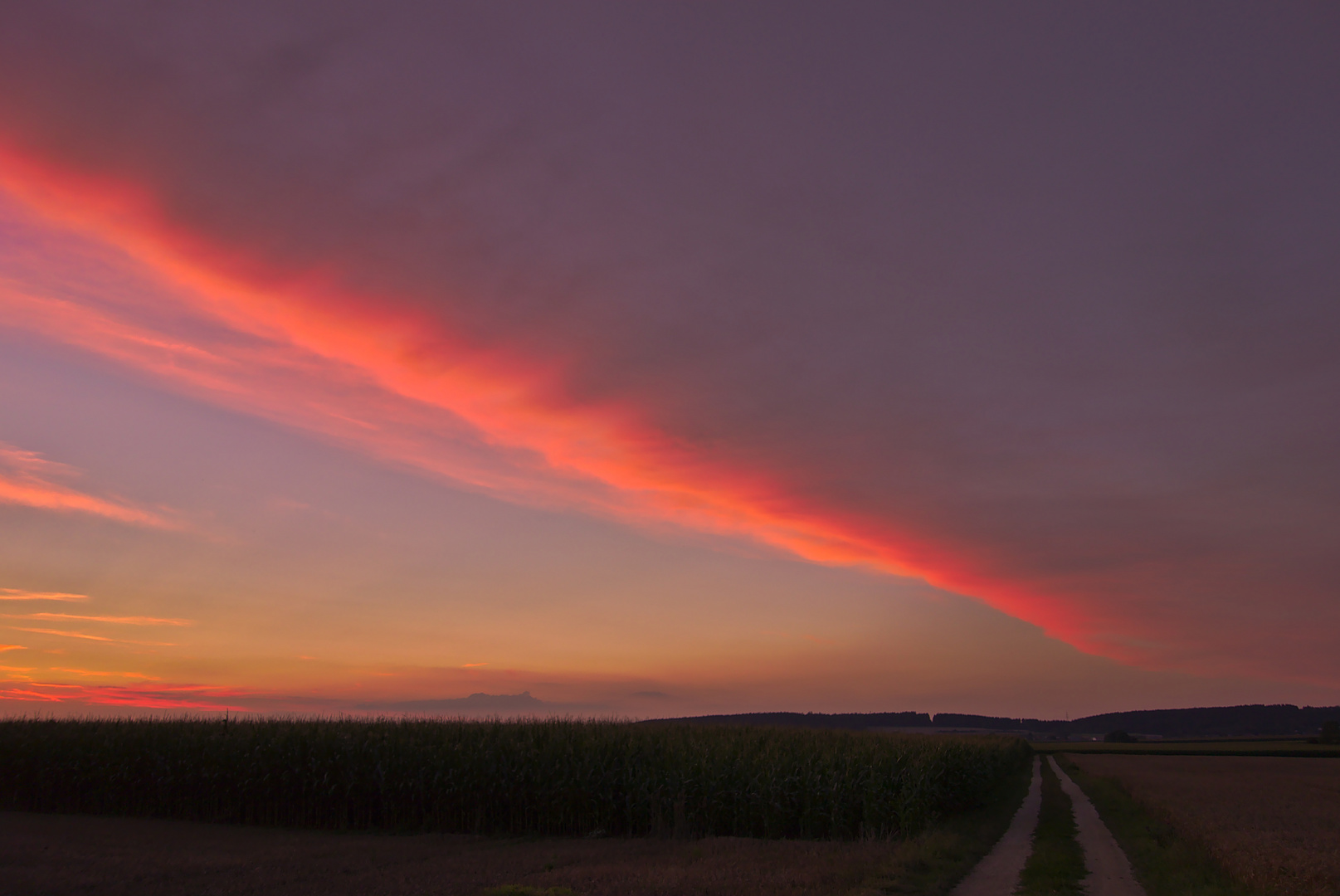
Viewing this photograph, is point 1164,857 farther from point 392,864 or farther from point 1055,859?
point 392,864

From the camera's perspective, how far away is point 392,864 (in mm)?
21281

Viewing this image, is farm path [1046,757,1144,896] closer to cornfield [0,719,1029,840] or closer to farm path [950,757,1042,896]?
farm path [950,757,1042,896]

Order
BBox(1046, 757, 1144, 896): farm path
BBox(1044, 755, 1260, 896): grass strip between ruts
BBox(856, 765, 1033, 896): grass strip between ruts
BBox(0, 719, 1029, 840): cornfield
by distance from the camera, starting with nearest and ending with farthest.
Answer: BBox(856, 765, 1033, 896): grass strip between ruts → BBox(1044, 755, 1260, 896): grass strip between ruts → BBox(1046, 757, 1144, 896): farm path → BBox(0, 719, 1029, 840): cornfield

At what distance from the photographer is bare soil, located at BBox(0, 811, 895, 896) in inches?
689

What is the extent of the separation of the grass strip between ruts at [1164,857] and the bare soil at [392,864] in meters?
6.32

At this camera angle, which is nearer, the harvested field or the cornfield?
the harvested field

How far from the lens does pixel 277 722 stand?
33125 millimetres

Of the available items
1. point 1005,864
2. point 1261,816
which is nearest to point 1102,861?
point 1005,864

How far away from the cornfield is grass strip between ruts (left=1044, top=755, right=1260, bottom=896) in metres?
6.43

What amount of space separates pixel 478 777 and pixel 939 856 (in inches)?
610

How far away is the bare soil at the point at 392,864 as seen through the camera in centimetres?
1750

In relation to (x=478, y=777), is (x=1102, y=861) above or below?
below

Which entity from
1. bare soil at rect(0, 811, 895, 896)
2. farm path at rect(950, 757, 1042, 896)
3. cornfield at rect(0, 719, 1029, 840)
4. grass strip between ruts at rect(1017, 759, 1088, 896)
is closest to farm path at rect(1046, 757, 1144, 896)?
grass strip between ruts at rect(1017, 759, 1088, 896)

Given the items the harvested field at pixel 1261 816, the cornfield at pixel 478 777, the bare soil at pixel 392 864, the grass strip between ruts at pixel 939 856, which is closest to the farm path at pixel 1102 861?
the harvested field at pixel 1261 816
